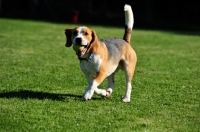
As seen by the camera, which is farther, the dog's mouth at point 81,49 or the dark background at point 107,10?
the dark background at point 107,10

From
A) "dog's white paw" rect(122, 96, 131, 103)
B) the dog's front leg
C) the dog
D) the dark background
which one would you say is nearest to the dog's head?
the dog

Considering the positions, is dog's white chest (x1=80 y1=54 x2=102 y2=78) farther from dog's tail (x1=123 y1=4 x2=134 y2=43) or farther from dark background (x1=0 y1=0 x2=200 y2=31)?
dark background (x1=0 y1=0 x2=200 y2=31)

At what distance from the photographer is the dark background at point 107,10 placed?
34.2 m

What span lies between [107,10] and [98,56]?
1243 inches

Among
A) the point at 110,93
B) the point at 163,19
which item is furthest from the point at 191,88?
the point at 163,19

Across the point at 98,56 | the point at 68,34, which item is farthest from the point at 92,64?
the point at 68,34

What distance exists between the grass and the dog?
315 mm

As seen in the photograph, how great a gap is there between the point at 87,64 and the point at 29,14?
95.0 feet

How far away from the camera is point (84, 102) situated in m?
7.15

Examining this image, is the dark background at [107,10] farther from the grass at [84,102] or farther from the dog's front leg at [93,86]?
the dog's front leg at [93,86]

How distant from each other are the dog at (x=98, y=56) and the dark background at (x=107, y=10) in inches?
986

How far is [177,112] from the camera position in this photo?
22.5 ft

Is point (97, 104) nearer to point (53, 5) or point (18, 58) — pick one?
point (18, 58)

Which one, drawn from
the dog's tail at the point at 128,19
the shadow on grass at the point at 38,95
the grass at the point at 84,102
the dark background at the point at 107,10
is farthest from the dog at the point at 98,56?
the dark background at the point at 107,10
